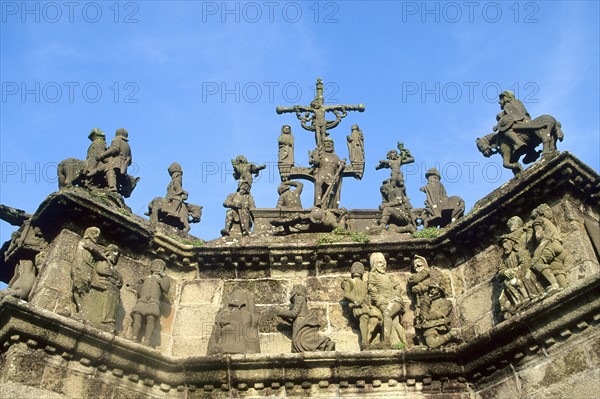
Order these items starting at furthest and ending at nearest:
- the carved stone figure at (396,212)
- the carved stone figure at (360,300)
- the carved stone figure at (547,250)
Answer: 1. the carved stone figure at (396,212)
2. the carved stone figure at (360,300)
3. the carved stone figure at (547,250)

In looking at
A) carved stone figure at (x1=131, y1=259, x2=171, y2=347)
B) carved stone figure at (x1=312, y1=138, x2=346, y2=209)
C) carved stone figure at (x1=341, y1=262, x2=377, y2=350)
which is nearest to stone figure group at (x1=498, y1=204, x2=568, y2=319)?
carved stone figure at (x1=341, y1=262, x2=377, y2=350)

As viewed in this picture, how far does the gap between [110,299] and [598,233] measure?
6812 mm

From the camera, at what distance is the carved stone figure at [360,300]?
34.4 feet

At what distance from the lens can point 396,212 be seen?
41.3 feet

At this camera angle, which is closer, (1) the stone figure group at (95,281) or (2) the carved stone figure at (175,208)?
(1) the stone figure group at (95,281)

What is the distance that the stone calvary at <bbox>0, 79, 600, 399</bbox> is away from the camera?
363 inches

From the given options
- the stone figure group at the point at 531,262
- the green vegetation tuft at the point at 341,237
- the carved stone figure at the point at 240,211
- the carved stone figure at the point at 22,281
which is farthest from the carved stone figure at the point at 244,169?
the stone figure group at the point at 531,262

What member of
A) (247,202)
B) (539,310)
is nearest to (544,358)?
(539,310)

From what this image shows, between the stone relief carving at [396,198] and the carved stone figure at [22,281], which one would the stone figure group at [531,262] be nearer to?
the stone relief carving at [396,198]

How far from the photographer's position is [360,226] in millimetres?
12703

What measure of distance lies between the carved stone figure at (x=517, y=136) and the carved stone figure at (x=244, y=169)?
4.07 m

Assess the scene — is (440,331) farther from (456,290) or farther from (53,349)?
(53,349)

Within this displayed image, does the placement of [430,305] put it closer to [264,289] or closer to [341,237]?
[341,237]

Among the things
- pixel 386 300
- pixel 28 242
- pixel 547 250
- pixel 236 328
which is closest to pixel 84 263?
pixel 28 242
